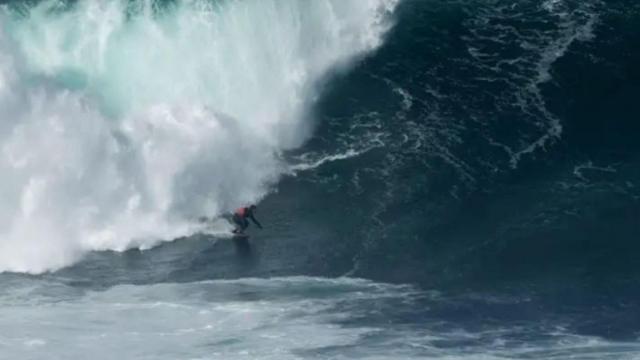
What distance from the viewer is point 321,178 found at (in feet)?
143

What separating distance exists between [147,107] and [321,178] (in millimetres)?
7322

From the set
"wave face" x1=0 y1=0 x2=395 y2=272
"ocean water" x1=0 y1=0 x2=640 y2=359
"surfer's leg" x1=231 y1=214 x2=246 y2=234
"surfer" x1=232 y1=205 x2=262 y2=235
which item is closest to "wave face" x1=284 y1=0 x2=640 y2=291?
"ocean water" x1=0 y1=0 x2=640 y2=359

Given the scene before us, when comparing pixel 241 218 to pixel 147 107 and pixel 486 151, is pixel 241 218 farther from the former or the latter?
pixel 486 151

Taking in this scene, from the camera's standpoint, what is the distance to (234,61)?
48000 millimetres

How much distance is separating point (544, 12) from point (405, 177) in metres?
11.5

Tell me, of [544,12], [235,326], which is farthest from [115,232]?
[544,12]

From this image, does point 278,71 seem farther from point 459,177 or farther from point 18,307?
point 18,307

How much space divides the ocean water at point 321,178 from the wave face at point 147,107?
0.27 ft

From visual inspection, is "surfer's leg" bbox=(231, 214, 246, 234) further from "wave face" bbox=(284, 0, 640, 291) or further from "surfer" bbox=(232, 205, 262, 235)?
"wave face" bbox=(284, 0, 640, 291)

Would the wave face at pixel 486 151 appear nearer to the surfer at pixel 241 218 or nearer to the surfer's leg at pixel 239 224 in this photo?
the surfer at pixel 241 218

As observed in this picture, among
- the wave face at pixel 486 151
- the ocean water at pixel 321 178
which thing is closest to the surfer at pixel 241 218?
the ocean water at pixel 321 178

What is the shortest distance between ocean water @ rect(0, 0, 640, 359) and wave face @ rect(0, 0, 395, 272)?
0.08 meters

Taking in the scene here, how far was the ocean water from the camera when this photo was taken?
112 ft

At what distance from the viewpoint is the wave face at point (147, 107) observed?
40812 millimetres
